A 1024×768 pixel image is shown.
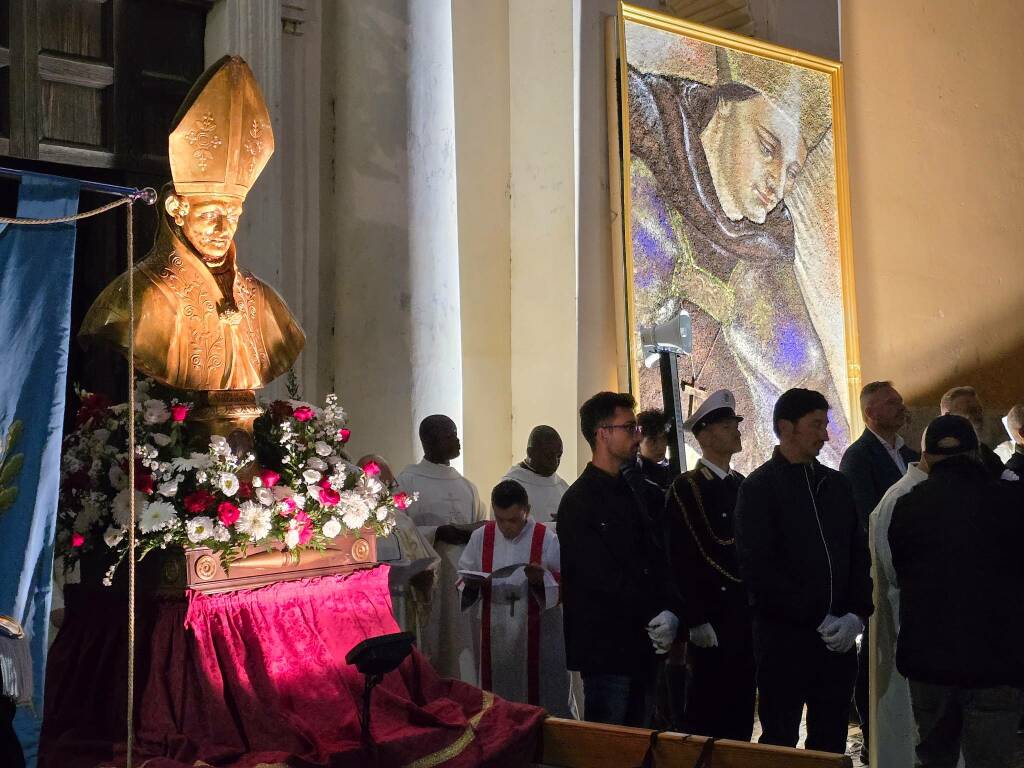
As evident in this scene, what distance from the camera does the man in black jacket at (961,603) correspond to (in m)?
4.72

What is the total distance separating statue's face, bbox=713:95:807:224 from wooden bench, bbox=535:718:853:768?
5529mm

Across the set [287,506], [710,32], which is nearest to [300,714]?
[287,506]

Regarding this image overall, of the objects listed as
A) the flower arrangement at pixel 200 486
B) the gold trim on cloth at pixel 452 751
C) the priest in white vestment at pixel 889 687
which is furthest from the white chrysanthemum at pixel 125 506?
the priest in white vestment at pixel 889 687

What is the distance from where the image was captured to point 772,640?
5.20 metres

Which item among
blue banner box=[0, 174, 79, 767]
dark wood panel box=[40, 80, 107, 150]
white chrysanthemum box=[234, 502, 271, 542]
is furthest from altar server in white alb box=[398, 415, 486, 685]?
blue banner box=[0, 174, 79, 767]

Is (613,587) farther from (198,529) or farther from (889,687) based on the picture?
(198,529)

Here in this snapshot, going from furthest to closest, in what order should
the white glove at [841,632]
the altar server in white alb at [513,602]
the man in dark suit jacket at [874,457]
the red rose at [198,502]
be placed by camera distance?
the man in dark suit jacket at [874,457], the altar server in white alb at [513,602], the white glove at [841,632], the red rose at [198,502]

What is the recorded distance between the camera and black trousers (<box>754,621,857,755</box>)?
5172 millimetres

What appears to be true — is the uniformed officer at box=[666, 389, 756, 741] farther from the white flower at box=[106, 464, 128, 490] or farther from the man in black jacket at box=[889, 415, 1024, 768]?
the white flower at box=[106, 464, 128, 490]

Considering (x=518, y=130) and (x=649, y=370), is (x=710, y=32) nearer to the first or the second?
(x=518, y=130)

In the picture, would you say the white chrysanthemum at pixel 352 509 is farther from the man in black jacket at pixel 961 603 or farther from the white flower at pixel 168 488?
the man in black jacket at pixel 961 603

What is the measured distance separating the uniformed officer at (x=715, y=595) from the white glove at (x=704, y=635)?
0.08 meters

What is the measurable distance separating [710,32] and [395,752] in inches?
252

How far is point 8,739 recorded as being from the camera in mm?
3453
